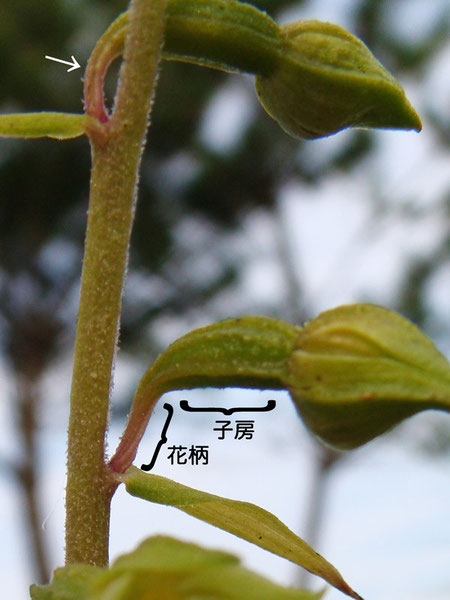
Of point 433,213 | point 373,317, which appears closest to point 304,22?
point 373,317

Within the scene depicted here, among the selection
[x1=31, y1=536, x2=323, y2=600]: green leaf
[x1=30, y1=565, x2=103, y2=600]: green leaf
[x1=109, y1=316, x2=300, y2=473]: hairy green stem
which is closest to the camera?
[x1=31, y1=536, x2=323, y2=600]: green leaf

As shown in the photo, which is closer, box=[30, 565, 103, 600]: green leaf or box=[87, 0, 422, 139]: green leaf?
box=[30, 565, 103, 600]: green leaf

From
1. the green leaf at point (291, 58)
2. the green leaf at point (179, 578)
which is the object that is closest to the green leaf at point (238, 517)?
the green leaf at point (179, 578)

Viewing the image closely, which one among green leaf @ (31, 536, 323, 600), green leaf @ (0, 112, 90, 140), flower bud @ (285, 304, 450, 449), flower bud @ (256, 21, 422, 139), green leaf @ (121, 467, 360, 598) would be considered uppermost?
flower bud @ (256, 21, 422, 139)

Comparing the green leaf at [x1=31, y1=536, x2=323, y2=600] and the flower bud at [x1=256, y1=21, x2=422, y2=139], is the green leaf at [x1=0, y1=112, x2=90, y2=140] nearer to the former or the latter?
the flower bud at [x1=256, y1=21, x2=422, y2=139]

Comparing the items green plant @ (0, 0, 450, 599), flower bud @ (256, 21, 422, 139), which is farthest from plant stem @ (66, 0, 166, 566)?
flower bud @ (256, 21, 422, 139)

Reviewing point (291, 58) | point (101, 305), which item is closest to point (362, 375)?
point (101, 305)

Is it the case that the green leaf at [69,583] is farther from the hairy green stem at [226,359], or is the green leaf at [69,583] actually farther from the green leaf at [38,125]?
the green leaf at [38,125]
